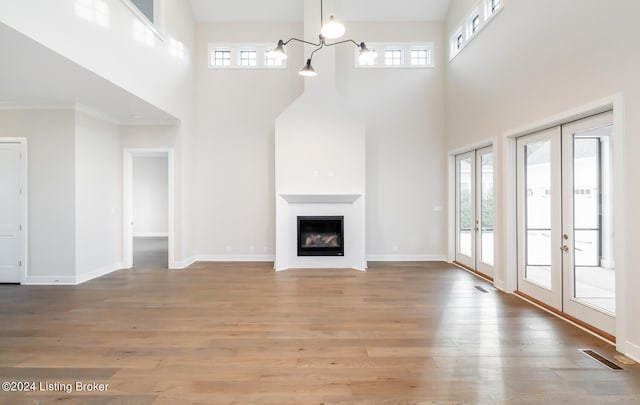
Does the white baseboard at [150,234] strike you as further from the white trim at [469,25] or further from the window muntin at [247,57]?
the white trim at [469,25]

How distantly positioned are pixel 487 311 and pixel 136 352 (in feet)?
12.6

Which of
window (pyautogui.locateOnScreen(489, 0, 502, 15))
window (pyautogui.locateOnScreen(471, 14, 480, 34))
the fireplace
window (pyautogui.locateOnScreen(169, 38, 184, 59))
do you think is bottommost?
the fireplace

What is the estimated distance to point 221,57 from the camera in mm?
6926

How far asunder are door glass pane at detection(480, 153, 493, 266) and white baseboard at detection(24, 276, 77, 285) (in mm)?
6879

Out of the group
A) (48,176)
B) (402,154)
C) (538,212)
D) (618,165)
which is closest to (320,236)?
(402,154)

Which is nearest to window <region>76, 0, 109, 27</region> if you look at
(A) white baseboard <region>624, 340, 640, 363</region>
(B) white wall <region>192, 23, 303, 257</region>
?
(B) white wall <region>192, 23, 303, 257</region>

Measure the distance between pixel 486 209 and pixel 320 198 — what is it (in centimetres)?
296

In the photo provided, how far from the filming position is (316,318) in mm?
3574

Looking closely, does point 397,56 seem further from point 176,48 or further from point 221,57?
point 176,48

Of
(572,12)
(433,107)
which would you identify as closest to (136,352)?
(572,12)

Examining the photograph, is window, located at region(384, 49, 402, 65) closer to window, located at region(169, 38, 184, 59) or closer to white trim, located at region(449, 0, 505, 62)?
white trim, located at region(449, 0, 505, 62)

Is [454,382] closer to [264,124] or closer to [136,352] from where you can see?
[136,352]

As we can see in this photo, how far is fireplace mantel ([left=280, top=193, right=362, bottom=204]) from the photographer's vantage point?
19.7ft

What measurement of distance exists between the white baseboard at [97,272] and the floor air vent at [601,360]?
671 centimetres
